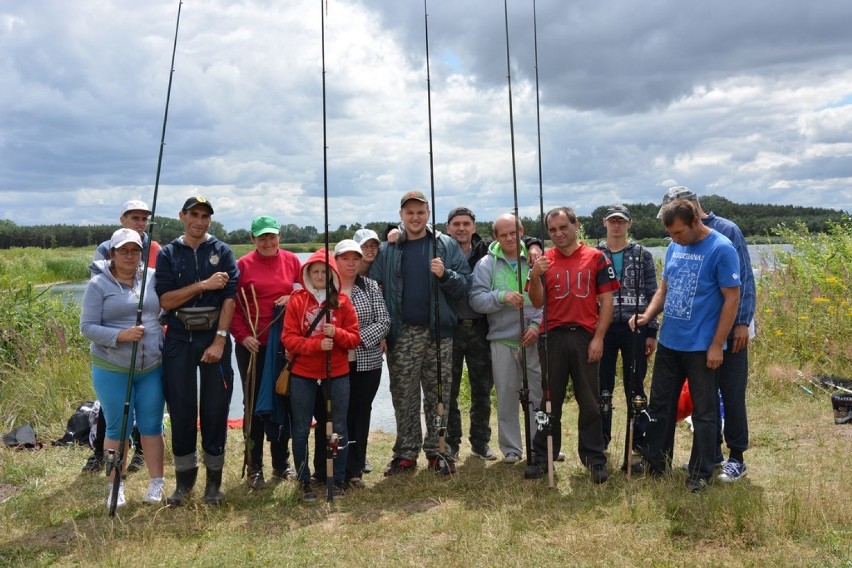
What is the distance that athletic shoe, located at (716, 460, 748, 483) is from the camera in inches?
190

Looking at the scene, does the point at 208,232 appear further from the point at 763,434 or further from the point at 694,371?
the point at 763,434

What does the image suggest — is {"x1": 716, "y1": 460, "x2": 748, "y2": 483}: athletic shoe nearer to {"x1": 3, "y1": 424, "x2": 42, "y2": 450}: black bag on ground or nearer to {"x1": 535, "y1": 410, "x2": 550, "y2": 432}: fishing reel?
{"x1": 535, "y1": 410, "x2": 550, "y2": 432}: fishing reel

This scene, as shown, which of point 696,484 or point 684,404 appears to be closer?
point 696,484

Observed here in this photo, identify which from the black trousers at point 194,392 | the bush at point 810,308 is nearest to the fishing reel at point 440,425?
the black trousers at point 194,392

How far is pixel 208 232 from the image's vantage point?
16.5 ft

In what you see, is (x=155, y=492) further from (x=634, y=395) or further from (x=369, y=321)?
(x=634, y=395)

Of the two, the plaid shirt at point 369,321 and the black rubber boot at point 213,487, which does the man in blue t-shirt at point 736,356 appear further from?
the black rubber boot at point 213,487

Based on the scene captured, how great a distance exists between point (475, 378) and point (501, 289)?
2.62 ft

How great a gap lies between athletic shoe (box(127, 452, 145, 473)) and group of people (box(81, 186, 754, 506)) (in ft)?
2.79

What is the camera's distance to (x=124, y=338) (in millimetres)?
4586

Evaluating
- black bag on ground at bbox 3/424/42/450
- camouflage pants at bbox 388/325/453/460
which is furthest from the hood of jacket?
black bag on ground at bbox 3/424/42/450

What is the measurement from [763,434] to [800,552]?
284 centimetres

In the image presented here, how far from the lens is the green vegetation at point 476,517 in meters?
3.78

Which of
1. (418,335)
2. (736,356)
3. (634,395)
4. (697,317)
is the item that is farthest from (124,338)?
(736,356)
